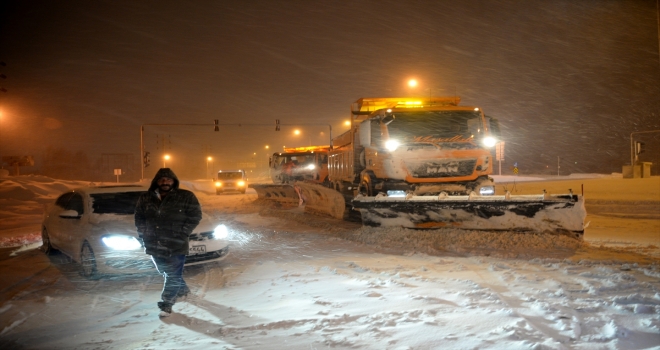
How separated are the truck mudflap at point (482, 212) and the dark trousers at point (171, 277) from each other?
5.58m

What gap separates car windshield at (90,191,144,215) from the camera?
27.7 feet

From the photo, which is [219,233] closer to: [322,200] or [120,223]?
[120,223]

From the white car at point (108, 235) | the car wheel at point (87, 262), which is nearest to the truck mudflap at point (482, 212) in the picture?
the white car at point (108, 235)

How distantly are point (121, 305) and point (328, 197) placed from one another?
910 centimetres

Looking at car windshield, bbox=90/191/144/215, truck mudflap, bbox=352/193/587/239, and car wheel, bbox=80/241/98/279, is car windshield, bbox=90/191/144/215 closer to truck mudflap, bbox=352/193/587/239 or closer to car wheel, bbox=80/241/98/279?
car wheel, bbox=80/241/98/279

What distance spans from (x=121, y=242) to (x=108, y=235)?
226 millimetres

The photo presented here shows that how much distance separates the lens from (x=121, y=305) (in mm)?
6234

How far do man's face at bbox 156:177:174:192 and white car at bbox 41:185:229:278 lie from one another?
207 centimetres

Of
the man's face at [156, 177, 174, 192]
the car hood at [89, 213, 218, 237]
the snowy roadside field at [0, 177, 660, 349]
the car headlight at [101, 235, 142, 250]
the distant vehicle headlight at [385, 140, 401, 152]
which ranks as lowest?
the snowy roadside field at [0, 177, 660, 349]

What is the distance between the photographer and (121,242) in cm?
746

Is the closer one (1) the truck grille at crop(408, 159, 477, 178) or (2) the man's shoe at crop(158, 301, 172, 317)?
(2) the man's shoe at crop(158, 301, 172, 317)

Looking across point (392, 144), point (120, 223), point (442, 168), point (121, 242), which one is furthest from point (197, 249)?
point (442, 168)

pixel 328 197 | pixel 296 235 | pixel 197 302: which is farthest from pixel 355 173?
pixel 197 302

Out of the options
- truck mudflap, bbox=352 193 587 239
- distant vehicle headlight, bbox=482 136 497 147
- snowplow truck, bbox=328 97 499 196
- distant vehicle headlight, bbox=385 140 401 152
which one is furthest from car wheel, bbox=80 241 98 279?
distant vehicle headlight, bbox=482 136 497 147
